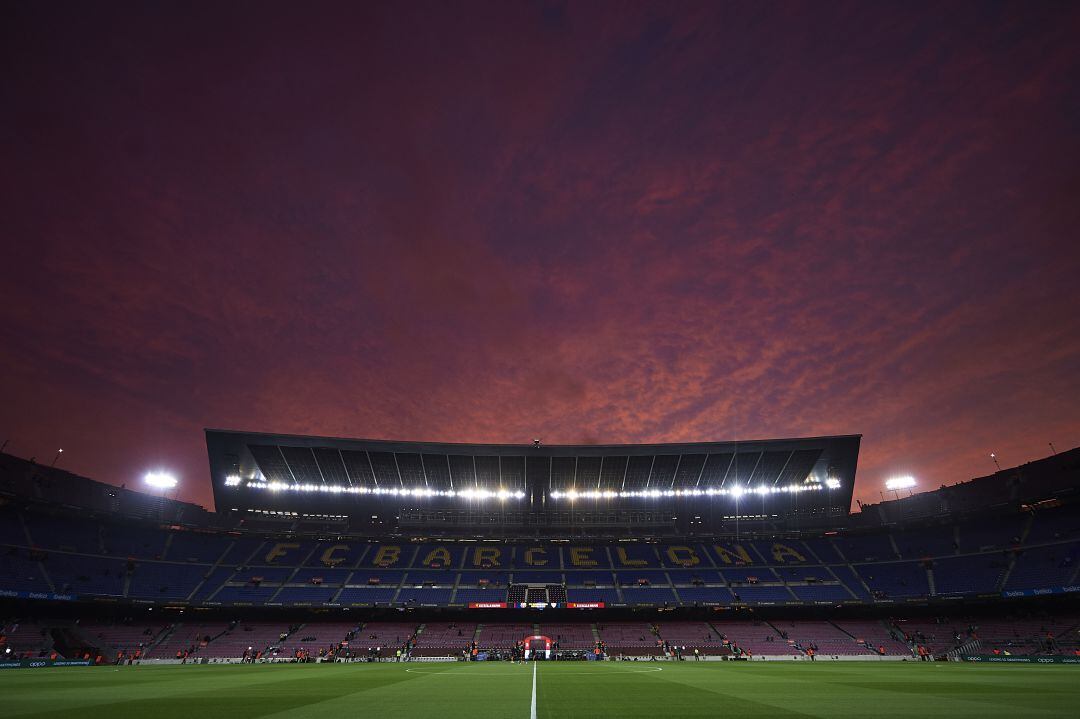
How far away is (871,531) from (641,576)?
32.6 m

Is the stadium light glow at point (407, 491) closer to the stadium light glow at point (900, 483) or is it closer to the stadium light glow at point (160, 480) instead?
the stadium light glow at point (160, 480)

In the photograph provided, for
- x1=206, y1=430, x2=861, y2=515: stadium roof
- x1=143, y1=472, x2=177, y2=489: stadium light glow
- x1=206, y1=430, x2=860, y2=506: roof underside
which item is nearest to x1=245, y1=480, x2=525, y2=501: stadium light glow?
x1=206, y1=430, x2=861, y2=515: stadium roof

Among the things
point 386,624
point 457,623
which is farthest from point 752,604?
point 386,624

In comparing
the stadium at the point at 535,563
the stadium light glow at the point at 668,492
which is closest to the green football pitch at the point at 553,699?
the stadium at the point at 535,563

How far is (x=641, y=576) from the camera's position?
207 ft

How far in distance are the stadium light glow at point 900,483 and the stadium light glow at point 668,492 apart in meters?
8.48

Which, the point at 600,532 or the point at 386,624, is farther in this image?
the point at 600,532

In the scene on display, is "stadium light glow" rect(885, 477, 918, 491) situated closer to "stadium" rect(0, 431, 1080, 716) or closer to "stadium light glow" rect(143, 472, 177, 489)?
"stadium" rect(0, 431, 1080, 716)

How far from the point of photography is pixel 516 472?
69750mm

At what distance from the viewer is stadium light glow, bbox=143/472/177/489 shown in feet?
205

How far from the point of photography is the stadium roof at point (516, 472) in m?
65.6

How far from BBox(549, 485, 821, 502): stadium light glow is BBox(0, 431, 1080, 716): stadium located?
292 millimetres

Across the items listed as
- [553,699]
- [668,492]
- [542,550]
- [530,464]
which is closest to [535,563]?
[542,550]

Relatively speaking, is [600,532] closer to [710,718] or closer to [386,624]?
[386,624]
